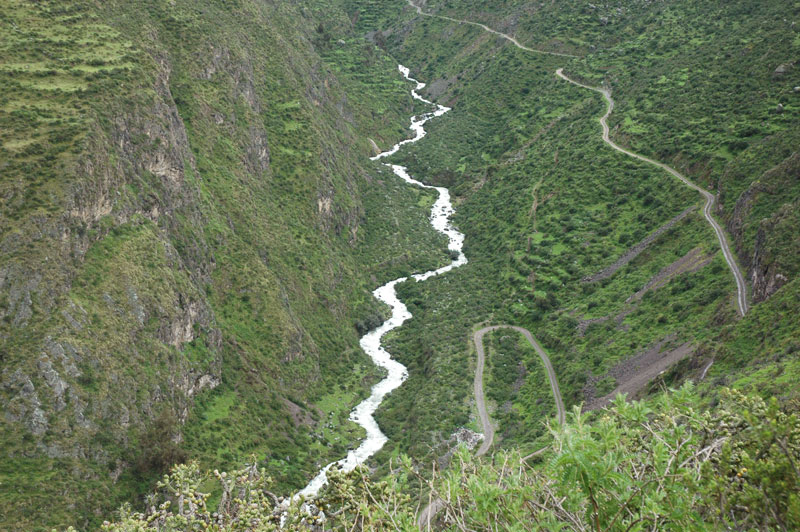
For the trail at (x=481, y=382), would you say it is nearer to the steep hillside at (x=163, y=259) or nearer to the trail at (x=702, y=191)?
the steep hillside at (x=163, y=259)

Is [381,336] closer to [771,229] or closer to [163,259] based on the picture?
[163,259]

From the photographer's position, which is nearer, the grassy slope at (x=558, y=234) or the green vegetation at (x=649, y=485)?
the green vegetation at (x=649, y=485)

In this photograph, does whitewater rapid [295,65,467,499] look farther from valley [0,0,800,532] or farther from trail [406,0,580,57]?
trail [406,0,580,57]

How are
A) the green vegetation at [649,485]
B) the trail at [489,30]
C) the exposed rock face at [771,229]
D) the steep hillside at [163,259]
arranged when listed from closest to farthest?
the green vegetation at [649,485]
the steep hillside at [163,259]
the exposed rock face at [771,229]
the trail at [489,30]

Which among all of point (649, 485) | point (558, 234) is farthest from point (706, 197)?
point (649, 485)

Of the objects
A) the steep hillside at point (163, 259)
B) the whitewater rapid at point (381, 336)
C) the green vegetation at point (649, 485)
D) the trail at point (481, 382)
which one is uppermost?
the green vegetation at point (649, 485)

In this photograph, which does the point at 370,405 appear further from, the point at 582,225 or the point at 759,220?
the point at 759,220

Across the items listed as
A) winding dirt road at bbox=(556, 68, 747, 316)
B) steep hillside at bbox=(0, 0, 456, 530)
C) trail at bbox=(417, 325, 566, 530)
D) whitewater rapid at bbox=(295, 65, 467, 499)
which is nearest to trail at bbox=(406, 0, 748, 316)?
winding dirt road at bbox=(556, 68, 747, 316)

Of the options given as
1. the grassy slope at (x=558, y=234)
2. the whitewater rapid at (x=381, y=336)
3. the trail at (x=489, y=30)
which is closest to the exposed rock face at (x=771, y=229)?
the grassy slope at (x=558, y=234)
